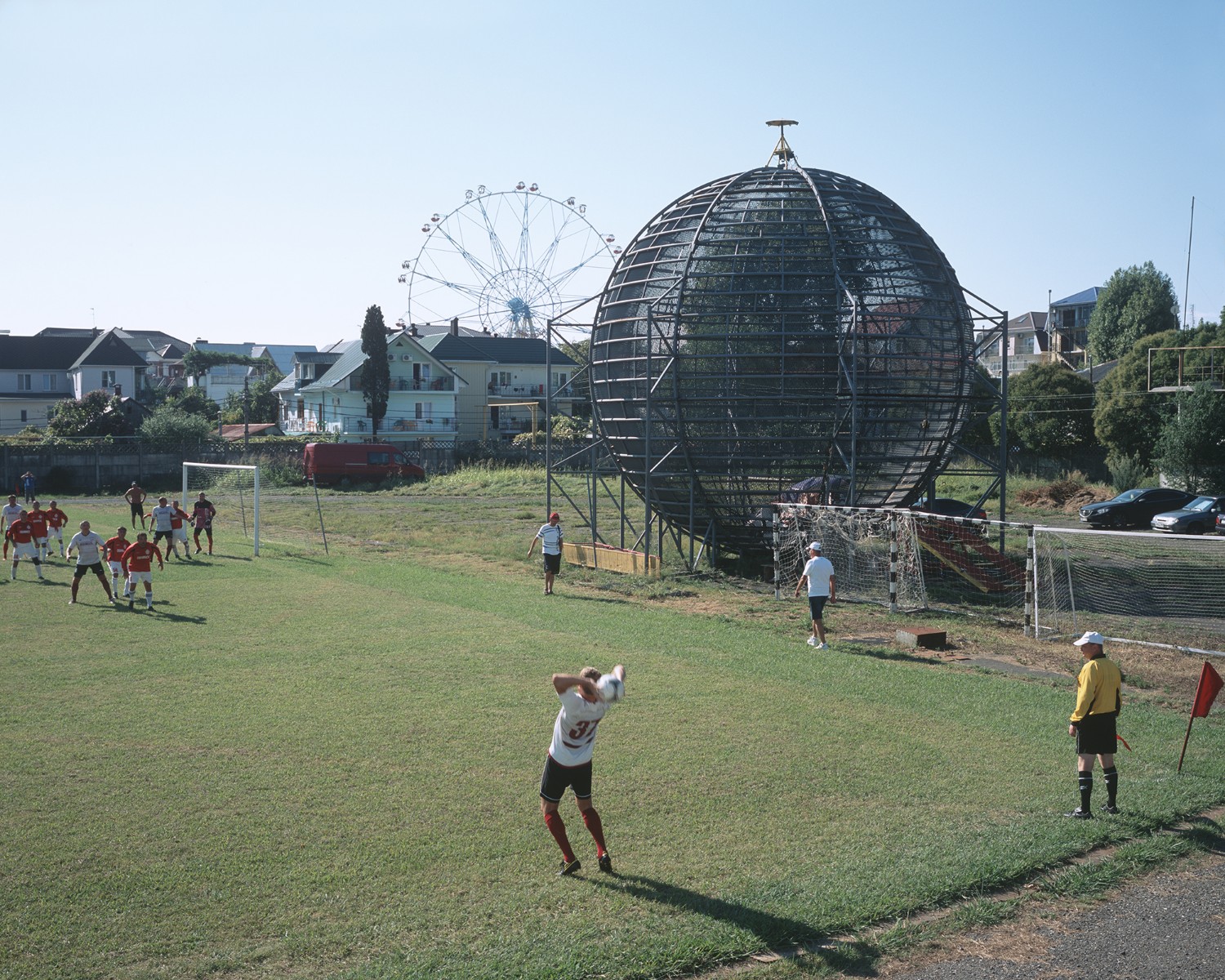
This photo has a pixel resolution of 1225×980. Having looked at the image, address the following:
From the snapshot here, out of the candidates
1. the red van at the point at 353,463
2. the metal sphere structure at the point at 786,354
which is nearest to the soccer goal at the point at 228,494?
the red van at the point at 353,463

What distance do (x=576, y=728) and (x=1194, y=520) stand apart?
32.7 meters

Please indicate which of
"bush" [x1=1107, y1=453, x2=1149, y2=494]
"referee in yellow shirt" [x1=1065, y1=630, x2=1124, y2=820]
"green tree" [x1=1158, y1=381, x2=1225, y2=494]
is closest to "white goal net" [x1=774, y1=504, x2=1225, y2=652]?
"referee in yellow shirt" [x1=1065, y1=630, x2=1124, y2=820]

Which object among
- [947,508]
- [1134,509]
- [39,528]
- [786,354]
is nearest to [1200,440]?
[1134,509]

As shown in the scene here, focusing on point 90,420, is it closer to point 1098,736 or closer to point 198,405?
point 198,405

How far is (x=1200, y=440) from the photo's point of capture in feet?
137

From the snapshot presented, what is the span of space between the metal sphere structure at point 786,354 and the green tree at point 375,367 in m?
47.2

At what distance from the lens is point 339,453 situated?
55.7 metres

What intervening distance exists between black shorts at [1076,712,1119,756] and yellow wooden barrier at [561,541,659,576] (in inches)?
596

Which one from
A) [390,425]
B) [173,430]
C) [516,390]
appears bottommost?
[173,430]

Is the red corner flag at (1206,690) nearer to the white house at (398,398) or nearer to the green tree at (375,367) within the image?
the green tree at (375,367)

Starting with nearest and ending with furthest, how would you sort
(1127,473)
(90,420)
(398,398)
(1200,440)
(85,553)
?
(85,553) → (1200,440) → (1127,473) → (90,420) → (398,398)

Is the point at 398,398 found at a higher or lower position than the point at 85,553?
higher

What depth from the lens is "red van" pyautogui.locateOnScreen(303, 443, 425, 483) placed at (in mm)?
55344

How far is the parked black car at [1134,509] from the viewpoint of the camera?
36.7 metres
